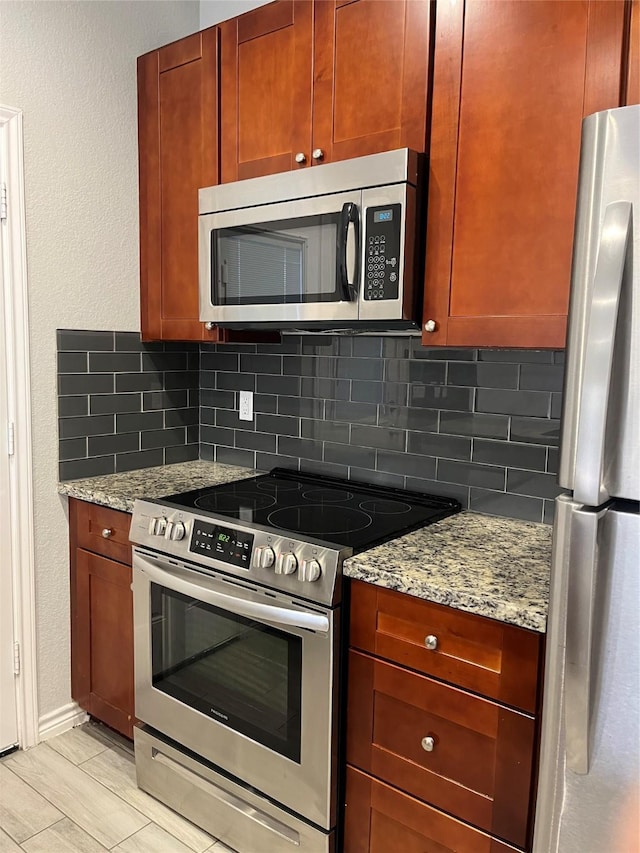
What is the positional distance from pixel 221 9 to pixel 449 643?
2.53 metres

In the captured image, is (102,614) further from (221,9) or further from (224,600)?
(221,9)

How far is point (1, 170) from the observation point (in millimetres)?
2086

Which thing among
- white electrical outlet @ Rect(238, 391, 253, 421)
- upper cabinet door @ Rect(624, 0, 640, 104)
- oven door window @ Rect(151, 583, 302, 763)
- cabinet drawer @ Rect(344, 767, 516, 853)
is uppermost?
upper cabinet door @ Rect(624, 0, 640, 104)

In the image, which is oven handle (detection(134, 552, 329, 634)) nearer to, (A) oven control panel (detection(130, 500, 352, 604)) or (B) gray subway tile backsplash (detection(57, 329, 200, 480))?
(A) oven control panel (detection(130, 500, 352, 604))

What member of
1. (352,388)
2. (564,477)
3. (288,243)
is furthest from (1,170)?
(564,477)

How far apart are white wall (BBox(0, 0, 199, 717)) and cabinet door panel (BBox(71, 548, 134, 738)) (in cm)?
7

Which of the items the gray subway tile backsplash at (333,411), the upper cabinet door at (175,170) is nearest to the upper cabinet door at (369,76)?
the upper cabinet door at (175,170)

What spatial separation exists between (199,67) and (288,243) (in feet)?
2.60

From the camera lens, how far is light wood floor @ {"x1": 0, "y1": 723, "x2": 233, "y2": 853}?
6.24 feet

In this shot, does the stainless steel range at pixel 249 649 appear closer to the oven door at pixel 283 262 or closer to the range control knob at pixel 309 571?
the range control knob at pixel 309 571

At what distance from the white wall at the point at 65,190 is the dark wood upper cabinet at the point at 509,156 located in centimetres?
129

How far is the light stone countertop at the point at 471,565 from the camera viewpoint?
1374 millimetres

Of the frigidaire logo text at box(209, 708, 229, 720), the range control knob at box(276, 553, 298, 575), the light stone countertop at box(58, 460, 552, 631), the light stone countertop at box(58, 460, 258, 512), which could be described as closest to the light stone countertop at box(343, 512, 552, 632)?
the light stone countertop at box(58, 460, 552, 631)

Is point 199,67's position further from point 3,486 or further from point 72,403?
point 3,486
